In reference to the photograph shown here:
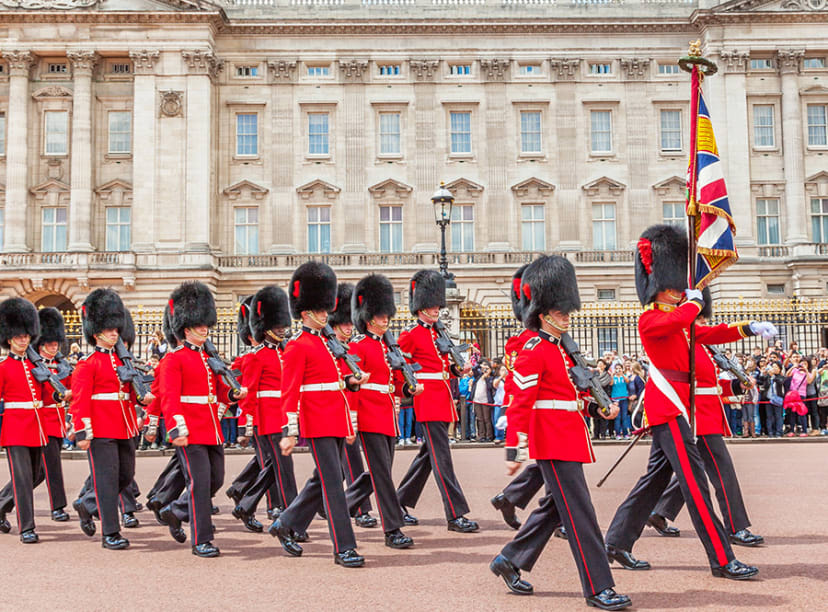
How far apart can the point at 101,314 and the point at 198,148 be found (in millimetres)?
26828

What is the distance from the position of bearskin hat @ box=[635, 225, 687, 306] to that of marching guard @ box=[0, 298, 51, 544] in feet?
17.3

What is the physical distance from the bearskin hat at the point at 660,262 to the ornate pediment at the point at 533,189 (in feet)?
94.8

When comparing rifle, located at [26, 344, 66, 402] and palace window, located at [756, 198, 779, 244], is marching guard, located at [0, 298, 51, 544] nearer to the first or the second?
rifle, located at [26, 344, 66, 402]

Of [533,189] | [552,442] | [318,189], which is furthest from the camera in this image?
[533,189]

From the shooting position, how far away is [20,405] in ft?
28.2

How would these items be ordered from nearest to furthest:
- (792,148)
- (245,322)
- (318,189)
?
(245,322)
(792,148)
(318,189)

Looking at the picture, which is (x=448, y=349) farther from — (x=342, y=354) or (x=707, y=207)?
(x=707, y=207)

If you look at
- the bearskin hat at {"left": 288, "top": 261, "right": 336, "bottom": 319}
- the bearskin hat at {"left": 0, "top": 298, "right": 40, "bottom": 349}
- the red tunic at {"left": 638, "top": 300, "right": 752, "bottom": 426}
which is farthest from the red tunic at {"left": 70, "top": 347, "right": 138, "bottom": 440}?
the red tunic at {"left": 638, "top": 300, "right": 752, "bottom": 426}

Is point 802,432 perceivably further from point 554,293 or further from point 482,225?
point 482,225

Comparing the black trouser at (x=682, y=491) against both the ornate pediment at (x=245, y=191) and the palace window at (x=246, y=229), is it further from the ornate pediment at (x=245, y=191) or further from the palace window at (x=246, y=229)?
the ornate pediment at (x=245, y=191)

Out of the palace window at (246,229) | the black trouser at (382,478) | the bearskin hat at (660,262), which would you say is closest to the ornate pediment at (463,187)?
the palace window at (246,229)

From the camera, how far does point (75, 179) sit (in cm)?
3438

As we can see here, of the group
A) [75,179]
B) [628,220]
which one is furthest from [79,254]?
[628,220]

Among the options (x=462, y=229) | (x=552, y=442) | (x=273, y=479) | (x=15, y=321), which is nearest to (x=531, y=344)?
(x=552, y=442)
